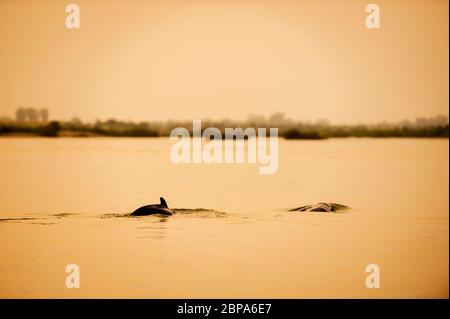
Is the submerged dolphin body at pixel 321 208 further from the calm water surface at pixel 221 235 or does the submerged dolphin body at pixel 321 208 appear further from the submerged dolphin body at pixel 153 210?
the submerged dolphin body at pixel 153 210

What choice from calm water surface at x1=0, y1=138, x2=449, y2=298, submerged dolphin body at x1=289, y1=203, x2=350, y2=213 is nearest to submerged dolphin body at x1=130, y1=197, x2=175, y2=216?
calm water surface at x1=0, y1=138, x2=449, y2=298

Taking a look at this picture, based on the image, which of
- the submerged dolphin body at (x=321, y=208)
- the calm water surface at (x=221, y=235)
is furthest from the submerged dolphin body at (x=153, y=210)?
the submerged dolphin body at (x=321, y=208)

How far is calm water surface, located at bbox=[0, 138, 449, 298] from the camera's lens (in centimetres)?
1462

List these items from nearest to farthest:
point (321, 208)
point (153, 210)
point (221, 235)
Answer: point (221, 235)
point (153, 210)
point (321, 208)

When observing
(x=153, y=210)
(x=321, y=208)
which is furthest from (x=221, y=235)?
(x=321, y=208)

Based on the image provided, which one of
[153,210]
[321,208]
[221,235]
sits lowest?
[221,235]

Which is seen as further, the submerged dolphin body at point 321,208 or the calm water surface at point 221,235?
the submerged dolphin body at point 321,208

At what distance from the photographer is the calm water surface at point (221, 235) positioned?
14.6 metres

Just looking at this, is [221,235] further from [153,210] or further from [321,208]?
[321,208]

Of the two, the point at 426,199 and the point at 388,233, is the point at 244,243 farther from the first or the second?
the point at 426,199

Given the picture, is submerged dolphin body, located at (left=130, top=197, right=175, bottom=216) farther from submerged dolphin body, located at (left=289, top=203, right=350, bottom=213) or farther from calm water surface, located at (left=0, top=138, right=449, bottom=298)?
submerged dolphin body, located at (left=289, top=203, right=350, bottom=213)

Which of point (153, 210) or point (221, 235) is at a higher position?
point (153, 210)

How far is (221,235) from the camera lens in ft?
57.6
